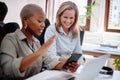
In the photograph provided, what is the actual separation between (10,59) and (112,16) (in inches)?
122

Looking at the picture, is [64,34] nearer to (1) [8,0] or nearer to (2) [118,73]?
(2) [118,73]

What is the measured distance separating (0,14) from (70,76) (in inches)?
51.4

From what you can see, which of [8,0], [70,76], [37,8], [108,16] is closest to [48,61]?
[70,76]

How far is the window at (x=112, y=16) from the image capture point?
4164mm

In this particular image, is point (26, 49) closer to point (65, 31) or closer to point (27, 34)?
point (27, 34)

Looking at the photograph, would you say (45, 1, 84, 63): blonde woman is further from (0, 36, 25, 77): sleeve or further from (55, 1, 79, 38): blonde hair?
(0, 36, 25, 77): sleeve

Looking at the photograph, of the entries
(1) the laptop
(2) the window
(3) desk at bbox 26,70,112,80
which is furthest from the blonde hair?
(2) the window

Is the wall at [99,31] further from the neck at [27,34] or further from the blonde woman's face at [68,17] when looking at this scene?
the neck at [27,34]

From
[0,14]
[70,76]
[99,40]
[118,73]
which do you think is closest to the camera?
[70,76]

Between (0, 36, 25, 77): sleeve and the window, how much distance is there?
9.71 ft

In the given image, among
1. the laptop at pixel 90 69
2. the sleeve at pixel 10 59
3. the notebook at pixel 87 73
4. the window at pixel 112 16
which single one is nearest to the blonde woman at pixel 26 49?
the sleeve at pixel 10 59

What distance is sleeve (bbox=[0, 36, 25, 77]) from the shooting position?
4.73 feet

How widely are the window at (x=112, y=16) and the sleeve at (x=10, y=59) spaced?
2959mm

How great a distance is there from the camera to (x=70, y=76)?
1518 millimetres
